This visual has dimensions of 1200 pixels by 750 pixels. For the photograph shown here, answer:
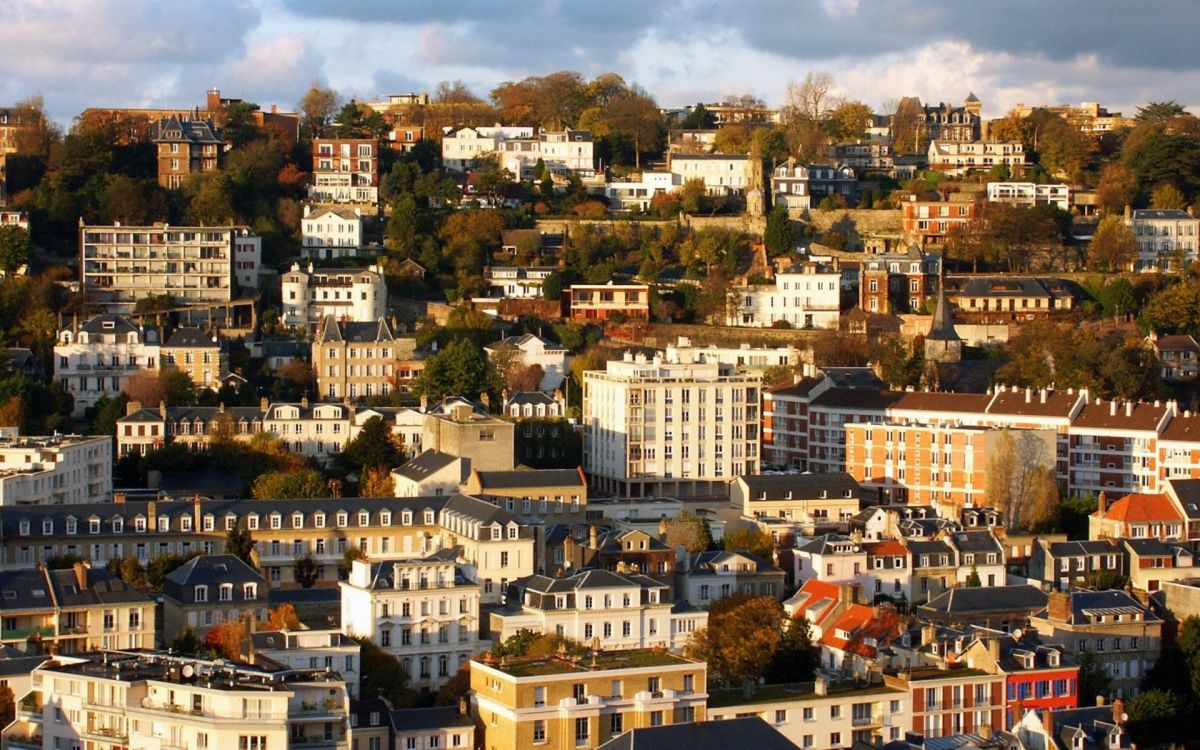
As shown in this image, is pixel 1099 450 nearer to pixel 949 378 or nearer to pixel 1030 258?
pixel 949 378

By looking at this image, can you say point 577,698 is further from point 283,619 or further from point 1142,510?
point 1142,510

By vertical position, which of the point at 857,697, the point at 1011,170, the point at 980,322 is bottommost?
the point at 857,697

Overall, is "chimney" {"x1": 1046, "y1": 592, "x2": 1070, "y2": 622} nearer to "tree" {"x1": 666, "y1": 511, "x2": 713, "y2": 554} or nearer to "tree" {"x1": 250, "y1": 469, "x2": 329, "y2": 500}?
"tree" {"x1": 666, "y1": 511, "x2": 713, "y2": 554}

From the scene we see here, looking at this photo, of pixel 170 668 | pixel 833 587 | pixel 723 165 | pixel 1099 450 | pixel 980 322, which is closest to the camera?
pixel 170 668

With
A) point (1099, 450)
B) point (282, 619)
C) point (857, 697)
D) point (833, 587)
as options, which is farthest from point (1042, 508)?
point (282, 619)

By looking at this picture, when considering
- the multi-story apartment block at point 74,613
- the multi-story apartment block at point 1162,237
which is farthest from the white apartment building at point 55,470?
the multi-story apartment block at point 1162,237

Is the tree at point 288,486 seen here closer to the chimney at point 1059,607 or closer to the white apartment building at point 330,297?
the white apartment building at point 330,297

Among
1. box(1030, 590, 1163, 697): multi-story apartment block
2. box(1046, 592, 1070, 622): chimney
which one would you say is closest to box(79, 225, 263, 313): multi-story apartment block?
box(1046, 592, 1070, 622): chimney
